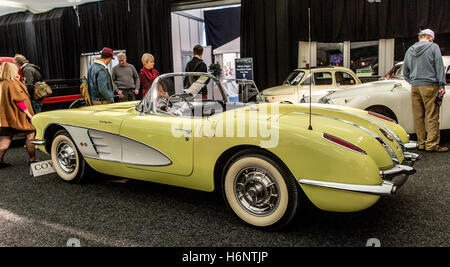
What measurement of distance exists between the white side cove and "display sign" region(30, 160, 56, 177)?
752mm

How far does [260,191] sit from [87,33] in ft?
36.0

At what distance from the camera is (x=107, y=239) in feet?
7.93

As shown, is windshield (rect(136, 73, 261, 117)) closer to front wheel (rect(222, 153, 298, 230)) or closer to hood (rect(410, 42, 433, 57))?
front wheel (rect(222, 153, 298, 230))

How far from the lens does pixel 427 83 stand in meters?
4.67

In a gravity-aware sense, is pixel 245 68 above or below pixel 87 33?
below

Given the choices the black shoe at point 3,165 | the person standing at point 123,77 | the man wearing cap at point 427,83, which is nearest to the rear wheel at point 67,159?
the black shoe at point 3,165

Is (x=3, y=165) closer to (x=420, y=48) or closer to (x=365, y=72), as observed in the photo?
(x=420, y=48)

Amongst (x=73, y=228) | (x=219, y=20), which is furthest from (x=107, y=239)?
(x=219, y=20)

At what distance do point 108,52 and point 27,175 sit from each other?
1958 millimetres

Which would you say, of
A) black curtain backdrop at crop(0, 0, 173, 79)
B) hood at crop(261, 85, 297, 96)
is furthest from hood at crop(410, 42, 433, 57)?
black curtain backdrop at crop(0, 0, 173, 79)

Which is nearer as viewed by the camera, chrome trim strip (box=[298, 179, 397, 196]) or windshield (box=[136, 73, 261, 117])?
chrome trim strip (box=[298, 179, 397, 196])

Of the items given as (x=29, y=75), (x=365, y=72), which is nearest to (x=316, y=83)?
(x=365, y=72)

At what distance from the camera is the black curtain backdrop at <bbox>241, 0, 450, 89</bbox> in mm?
7672
